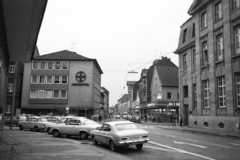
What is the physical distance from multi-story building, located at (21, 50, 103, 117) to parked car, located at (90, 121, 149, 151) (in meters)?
47.8

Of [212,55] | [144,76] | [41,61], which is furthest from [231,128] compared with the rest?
[144,76]

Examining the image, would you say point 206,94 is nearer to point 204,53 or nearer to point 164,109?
point 204,53

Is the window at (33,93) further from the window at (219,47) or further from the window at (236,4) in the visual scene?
the window at (236,4)

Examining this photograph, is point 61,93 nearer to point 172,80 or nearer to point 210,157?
point 172,80

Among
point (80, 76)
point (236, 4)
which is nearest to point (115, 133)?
point (236, 4)

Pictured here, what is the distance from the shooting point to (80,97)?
61656 mm

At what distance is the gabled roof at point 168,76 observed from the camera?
202 feet

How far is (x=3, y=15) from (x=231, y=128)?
79.4ft

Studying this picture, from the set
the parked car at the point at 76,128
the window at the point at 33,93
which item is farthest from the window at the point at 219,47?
the window at the point at 33,93

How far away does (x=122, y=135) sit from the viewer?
1245 cm

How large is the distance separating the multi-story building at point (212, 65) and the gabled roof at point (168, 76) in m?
21.3

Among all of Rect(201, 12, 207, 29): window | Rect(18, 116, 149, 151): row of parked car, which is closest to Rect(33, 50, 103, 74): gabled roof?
Rect(201, 12, 207, 29): window

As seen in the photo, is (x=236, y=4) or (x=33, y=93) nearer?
(x=236, y=4)

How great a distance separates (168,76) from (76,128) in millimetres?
47240
